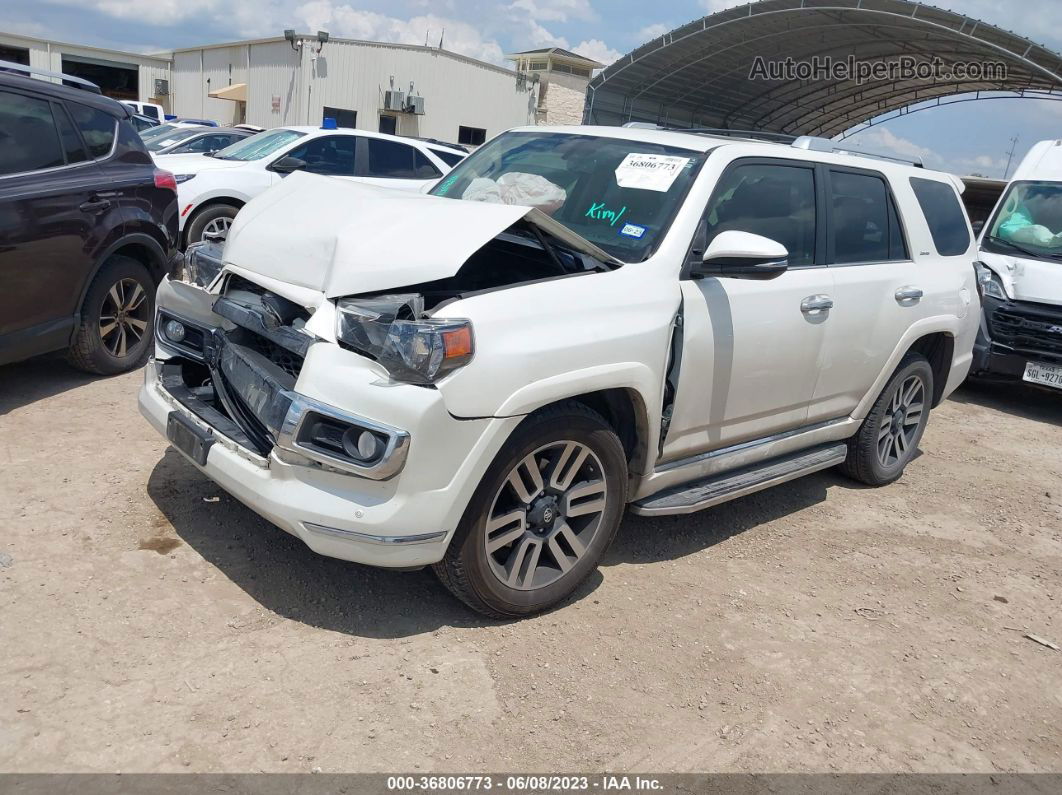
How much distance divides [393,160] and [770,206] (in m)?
7.24

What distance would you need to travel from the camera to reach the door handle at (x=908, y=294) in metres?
4.91

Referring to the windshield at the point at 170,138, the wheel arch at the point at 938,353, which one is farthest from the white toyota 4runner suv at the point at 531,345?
the windshield at the point at 170,138

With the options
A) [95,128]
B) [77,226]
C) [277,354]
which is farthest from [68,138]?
[277,354]

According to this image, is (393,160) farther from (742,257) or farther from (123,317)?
(742,257)

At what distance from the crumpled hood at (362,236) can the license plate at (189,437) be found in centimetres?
66

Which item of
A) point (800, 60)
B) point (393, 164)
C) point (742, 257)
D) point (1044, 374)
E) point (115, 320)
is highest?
point (800, 60)

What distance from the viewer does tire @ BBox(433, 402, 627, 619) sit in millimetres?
3166

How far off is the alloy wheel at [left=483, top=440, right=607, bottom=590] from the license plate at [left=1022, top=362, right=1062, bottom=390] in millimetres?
6117

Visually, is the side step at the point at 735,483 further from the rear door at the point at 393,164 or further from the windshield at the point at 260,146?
the windshield at the point at 260,146

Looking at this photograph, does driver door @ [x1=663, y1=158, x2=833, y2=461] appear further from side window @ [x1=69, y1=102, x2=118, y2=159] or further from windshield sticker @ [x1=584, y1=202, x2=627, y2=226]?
side window @ [x1=69, y1=102, x2=118, y2=159]

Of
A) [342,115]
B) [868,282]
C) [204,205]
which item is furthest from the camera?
[342,115]

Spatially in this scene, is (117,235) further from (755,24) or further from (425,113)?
(425,113)

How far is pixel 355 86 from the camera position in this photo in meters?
30.7

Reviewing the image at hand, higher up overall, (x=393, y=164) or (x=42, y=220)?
(x=393, y=164)
